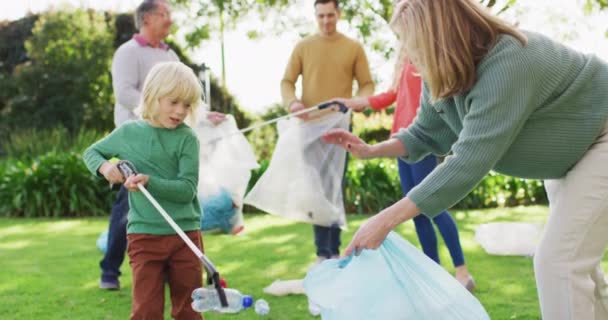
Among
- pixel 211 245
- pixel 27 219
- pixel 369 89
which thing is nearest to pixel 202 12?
pixel 27 219

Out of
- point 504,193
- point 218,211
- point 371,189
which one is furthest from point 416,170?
point 504,193

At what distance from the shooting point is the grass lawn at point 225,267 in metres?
3.71

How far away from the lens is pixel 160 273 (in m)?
2.85

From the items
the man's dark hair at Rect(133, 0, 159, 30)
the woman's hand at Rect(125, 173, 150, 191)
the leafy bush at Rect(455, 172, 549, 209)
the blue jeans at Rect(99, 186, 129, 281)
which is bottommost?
the leafy bush at Rect(455, 172, 549, 209)

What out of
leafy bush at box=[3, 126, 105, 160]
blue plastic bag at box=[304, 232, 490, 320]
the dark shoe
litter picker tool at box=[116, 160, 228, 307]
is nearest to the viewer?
blue plastic bag at box=[304, 232, 490, 320]

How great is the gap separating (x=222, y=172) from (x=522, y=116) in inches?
92.0

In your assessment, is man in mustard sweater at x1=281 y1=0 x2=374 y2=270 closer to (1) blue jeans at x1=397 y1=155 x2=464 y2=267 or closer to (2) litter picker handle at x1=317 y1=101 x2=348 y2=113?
(2) litter picker handle at x1=317 y1=101 x2=348 y2=113

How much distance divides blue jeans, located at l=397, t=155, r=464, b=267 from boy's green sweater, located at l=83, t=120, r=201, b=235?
4.01ft

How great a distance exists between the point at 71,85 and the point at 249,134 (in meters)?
3.56

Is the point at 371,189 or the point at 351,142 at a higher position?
the point at 351,142

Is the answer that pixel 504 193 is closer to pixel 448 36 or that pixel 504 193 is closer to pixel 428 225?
pixel 428 225

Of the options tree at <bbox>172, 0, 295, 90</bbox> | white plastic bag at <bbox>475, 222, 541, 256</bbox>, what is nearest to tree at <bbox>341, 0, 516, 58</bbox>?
tree at <bbox>172, 0, 295, 90</bbox>

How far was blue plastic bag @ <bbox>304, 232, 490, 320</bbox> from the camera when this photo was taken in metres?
2.16

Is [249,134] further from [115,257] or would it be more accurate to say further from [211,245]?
[115,257]
